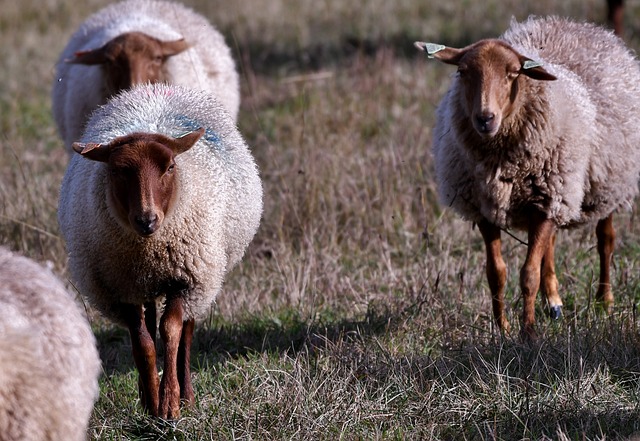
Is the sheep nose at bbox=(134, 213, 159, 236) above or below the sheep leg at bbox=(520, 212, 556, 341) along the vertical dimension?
above

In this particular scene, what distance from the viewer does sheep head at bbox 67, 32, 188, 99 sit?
6.80 meters

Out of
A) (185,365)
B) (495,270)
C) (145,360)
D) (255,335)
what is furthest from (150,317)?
(495,270)

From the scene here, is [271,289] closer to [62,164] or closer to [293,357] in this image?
[293,357]

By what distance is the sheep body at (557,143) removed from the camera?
529 centimetres

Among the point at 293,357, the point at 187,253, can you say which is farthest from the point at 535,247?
the point at 187,253

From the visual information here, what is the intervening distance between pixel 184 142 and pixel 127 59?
2565 millimetres

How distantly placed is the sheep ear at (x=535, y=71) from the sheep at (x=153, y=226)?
1564 millimetres

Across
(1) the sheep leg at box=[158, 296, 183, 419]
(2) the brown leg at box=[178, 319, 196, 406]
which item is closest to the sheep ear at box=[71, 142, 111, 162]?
(1) the sheep leg at box=[158, 296, 183, 419]

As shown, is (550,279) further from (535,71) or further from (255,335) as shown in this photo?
(255,335)

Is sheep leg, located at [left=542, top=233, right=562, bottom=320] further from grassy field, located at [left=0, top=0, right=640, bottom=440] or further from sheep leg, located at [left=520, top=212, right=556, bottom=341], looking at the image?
sheep leg, located at [left=520, top=212, right=556, bottom=341]

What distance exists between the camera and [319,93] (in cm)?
931

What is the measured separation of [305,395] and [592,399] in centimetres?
119

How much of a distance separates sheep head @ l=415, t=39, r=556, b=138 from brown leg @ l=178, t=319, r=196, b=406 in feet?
5.76

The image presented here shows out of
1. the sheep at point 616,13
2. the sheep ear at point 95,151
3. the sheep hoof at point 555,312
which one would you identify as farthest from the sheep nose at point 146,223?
the sheep at point 616,13
